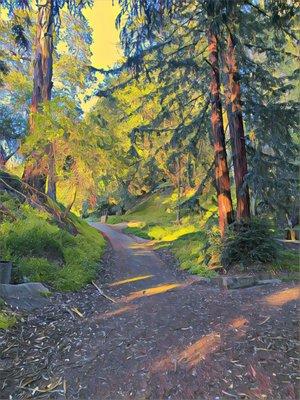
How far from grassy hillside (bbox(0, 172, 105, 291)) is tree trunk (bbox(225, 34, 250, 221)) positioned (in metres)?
4.29

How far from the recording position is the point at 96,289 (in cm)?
806

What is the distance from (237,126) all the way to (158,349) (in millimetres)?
7281

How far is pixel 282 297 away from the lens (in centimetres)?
646

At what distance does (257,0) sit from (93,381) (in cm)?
978

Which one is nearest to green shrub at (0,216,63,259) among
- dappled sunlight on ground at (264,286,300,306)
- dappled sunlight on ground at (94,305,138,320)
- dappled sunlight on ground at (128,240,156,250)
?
dappled sunlight on ground at (94,305,138,320)

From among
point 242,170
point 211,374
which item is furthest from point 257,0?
point 211,374

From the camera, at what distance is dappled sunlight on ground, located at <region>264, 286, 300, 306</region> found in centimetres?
610

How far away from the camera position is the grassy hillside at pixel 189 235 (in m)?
9.80

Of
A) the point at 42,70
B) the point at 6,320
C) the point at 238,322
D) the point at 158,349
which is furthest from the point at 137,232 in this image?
the point at 158,349

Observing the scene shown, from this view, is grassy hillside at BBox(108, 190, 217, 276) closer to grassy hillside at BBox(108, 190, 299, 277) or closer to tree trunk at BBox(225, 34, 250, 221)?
grassy hillside at BBox(108, 190, 299, 277)

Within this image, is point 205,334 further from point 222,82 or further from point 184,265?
point 222,82

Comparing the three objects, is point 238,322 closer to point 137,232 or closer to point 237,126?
point 237,126

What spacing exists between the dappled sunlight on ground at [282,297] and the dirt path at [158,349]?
0.05 feet

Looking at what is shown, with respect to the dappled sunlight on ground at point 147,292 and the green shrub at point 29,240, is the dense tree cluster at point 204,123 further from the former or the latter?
the green shrub at point 29,240
